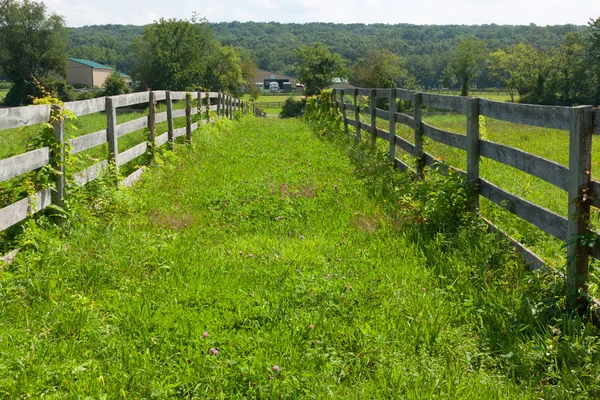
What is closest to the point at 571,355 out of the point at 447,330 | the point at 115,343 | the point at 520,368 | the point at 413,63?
the point at 520,368

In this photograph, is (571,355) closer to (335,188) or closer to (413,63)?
(335,188)

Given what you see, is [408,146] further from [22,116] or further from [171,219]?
[22,116]

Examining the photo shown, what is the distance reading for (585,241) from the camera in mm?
3912

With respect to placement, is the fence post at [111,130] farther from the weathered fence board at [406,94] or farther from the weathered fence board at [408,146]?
the weathered fence board at [406,94]

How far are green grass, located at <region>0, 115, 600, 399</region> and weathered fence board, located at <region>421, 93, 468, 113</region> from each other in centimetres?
101

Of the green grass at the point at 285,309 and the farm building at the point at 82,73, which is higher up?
the farm building at the point at 82,73

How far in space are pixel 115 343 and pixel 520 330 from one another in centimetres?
269

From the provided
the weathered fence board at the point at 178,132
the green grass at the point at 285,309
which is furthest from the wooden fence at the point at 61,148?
the weathered fence board at the point at 178,132

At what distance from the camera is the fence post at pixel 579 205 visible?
4.00m

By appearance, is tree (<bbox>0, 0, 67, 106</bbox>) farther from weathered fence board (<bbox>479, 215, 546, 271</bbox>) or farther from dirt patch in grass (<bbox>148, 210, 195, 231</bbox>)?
weathered fence board (<bbox>479, 215, 546, 271</bbox>)

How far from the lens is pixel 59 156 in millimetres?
6090

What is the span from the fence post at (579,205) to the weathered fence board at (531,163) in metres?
0.22

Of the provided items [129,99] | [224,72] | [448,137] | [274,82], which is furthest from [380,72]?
[274,82]

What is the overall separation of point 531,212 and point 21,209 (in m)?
4.63
